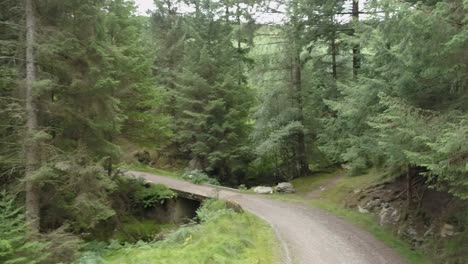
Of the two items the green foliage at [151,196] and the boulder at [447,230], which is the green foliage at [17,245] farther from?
the boulder at [447,230]

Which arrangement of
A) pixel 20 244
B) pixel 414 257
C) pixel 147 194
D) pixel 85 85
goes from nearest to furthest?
pixel 20 244
pixel 414 257
pixel 85 85
pixel 147 194

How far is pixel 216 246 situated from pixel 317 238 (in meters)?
3.53

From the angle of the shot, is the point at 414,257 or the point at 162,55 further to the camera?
the point at 162,55

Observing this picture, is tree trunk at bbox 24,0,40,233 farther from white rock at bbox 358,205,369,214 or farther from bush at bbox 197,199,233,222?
white rock at bbox 358,205,369,214

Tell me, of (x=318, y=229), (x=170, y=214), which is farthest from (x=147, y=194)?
(x=318, y=229)

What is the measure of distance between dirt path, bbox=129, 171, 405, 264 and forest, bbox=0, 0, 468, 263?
2368 millimetres

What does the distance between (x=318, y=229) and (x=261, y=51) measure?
1356 cm

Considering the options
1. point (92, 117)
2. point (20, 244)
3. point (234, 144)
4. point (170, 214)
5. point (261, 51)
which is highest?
point (261, 51)

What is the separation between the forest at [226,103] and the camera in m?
8.72

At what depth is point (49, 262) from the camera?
31.0 ft

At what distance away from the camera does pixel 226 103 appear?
78.7 ft

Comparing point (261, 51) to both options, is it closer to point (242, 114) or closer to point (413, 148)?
point (242, 114)

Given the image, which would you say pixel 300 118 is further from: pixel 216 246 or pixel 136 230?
pixel 216 246

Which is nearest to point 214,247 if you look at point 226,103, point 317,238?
point 317,238
